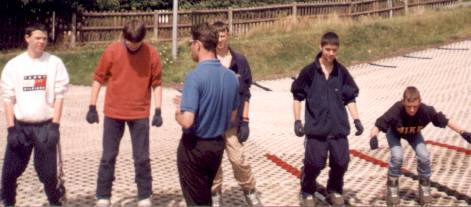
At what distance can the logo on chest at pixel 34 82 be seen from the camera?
5.74 m

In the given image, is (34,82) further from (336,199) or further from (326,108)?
(336,199)

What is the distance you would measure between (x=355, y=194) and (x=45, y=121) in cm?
312

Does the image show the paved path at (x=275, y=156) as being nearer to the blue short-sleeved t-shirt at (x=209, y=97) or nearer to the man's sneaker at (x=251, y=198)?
the man's sneaker at (x=251, y=198)

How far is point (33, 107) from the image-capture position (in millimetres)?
5730

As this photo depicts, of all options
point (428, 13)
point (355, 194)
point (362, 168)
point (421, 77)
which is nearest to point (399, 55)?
point (421, 77)

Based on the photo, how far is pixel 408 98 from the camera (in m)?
6.40

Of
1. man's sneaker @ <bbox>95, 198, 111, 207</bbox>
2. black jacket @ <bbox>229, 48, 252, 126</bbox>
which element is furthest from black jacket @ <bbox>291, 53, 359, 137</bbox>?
man's sneaker @ <bbox>95, 198, 111, 207</bbox>

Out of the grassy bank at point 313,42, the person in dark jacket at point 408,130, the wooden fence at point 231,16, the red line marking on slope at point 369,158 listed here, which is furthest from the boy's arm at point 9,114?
the wooden fence at point 231,16

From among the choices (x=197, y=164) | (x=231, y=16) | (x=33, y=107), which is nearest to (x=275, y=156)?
(x=33, y=107)

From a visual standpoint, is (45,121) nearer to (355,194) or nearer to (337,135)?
(337,135)

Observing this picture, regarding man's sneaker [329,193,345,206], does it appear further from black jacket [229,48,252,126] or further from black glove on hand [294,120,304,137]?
black jacket [229,48,252,126]

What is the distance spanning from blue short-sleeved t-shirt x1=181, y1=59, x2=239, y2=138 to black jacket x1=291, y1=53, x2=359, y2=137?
1.52 metres

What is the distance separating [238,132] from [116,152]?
105 centimetres

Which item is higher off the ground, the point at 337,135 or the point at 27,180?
the point at 337,135
